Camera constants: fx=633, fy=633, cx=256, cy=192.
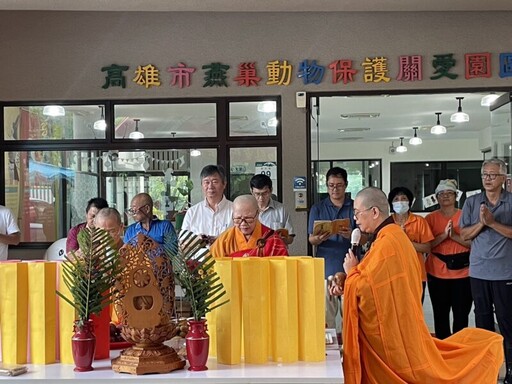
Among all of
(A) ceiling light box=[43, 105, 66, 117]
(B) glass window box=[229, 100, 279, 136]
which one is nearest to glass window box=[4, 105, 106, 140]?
(A) ceiling light box=[43, 105, 66, 117]

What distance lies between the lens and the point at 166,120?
5711mm

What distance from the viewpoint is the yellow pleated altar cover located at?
2.20 m

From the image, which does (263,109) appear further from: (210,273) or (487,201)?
(210,273)

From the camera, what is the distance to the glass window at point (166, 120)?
5.65 meters

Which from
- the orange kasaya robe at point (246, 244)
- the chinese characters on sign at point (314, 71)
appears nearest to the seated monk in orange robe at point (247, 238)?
the orange kasaya robe at point (246, 244)

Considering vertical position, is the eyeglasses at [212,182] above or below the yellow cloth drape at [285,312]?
above

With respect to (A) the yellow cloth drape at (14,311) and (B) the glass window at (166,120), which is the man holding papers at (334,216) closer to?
(B) the glass window at (166,120)

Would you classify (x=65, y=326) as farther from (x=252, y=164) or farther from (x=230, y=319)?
(x=252, y=164)

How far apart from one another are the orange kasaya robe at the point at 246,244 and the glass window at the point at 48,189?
2.42 m

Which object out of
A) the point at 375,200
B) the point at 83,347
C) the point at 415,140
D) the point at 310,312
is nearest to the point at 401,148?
the point at 415,140

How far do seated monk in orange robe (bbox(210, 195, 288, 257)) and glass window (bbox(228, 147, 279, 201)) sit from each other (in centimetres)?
187

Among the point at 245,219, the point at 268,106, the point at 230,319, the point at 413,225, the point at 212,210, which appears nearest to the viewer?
the point at 230,319

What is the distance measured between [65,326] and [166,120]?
363cm

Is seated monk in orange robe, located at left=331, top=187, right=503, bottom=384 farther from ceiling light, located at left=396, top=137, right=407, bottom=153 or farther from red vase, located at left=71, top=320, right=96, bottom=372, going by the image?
ceiling light, located at left=396, top=137, right=407, bottom=153
